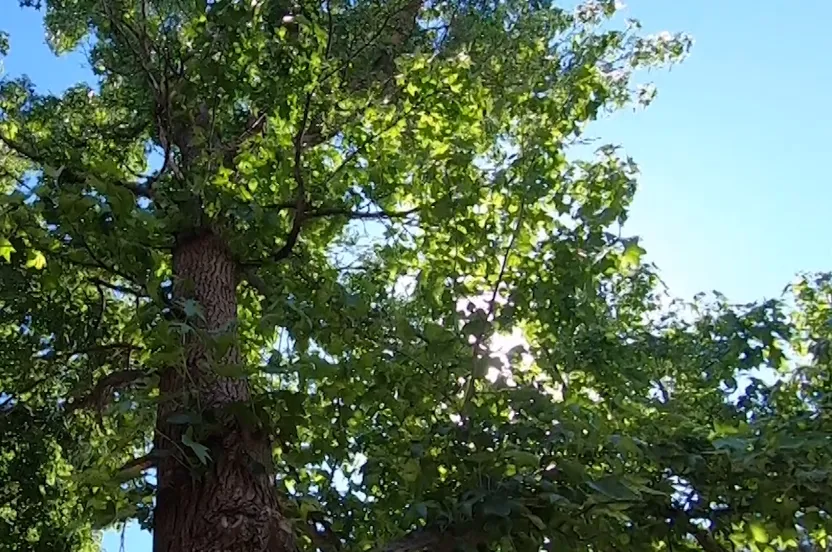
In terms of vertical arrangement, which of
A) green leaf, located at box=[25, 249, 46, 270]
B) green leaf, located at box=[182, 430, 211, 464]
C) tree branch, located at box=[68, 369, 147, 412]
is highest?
tree branch, located at box=[68, 369, 147, 412]

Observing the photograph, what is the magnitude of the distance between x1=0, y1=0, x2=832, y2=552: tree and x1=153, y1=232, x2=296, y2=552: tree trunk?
0.01 meters

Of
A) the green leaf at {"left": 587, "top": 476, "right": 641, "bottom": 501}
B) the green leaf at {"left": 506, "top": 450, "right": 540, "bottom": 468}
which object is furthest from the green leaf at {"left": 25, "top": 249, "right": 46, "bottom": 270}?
the green leaf at {"left": 587, "top": 476, "right": 641, "bottom": 501}

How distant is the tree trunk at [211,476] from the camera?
2.77 meters

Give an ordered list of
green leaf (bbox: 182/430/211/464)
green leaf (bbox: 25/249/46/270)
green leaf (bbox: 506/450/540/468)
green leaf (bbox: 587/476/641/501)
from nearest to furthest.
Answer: green leaf (bbox: 587/476/641/501) < green leaf (bbox: 506/450/540/468) < green leaf (bbox: 182/430/211/464) < green leaf (bbox: 25/249/46/270)

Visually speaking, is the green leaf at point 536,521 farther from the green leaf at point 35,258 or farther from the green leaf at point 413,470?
the green leaf at point 35,258

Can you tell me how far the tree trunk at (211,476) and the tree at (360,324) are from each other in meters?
0.01

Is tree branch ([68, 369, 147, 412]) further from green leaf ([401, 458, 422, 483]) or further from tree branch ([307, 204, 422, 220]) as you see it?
green leaf ([401, 458, 422, 483])

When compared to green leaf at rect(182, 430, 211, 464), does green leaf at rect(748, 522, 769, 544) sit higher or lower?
lower

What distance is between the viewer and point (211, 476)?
2912 millimetres

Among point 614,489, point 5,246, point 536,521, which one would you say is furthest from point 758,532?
point 5,246

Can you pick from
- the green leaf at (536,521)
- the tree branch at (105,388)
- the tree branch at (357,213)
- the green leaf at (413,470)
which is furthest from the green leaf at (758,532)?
the tree branch at (105,388)

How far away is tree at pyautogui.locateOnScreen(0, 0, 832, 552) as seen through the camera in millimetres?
2678

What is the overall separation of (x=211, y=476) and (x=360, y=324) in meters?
0.89

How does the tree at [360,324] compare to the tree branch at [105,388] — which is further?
the tree branch at [105,388]
